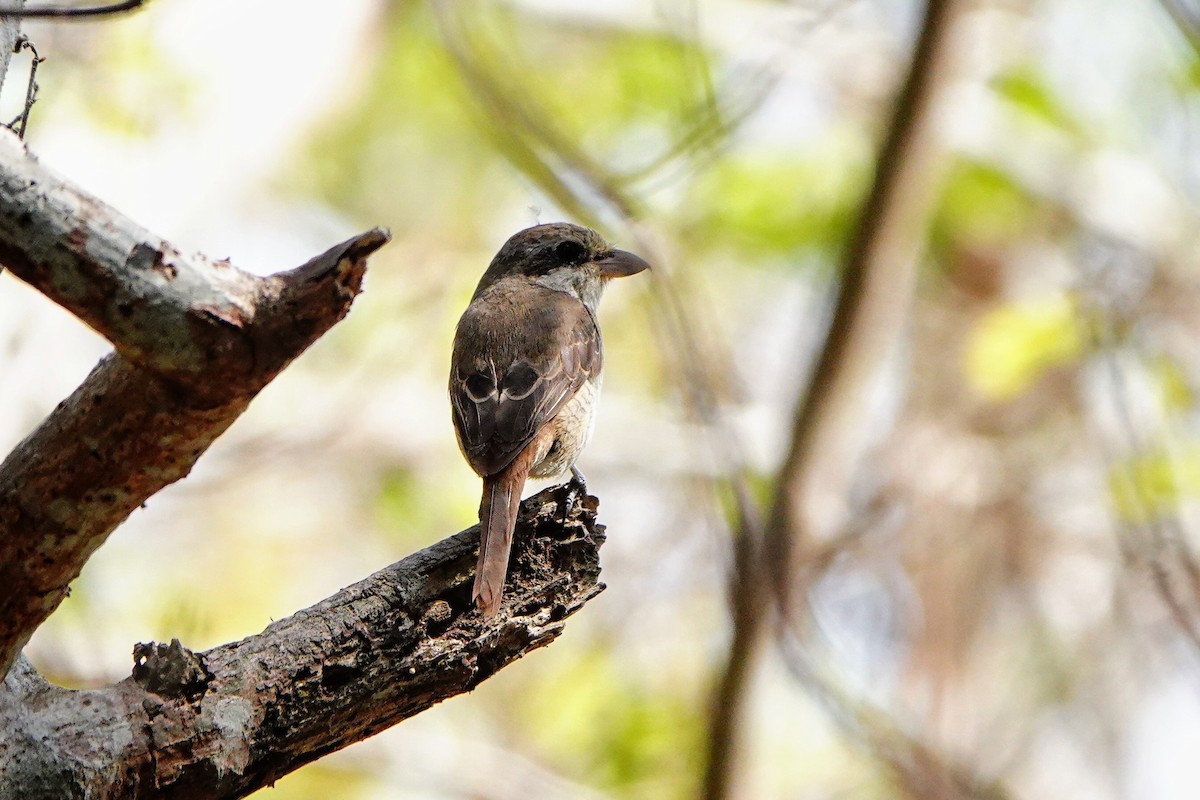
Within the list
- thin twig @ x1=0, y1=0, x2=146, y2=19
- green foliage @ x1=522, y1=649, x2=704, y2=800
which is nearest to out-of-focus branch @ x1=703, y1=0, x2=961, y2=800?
green foliage @ x1=522, y1=649, x2=704, y2=800

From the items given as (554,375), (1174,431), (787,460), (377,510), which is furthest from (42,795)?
(377,510)

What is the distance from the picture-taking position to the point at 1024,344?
7238 mm

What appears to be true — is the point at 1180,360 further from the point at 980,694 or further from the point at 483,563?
the point at 483,563

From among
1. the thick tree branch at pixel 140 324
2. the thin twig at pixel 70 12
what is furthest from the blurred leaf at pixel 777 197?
the thick tree branch at pixel 140 324

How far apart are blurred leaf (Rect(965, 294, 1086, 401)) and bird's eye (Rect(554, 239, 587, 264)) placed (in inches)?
120

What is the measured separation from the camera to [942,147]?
5.30m

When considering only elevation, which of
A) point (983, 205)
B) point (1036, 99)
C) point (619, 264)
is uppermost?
point (1036, 99)

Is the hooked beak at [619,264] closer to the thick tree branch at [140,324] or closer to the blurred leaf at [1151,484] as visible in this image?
the blurred leaf at [1151,484]

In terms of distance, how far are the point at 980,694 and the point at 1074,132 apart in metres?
3.61

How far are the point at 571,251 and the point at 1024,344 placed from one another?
3.11 m

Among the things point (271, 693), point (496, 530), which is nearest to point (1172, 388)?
point (496, 530)

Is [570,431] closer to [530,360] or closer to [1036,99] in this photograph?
[530,360]

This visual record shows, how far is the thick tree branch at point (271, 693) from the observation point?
232cm

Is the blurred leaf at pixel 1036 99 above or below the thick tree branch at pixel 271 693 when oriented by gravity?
above
